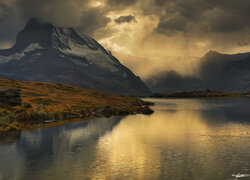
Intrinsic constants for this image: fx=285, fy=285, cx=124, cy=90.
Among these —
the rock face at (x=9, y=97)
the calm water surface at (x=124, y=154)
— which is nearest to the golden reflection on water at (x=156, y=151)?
the calm water surface at (x=124, y=154)

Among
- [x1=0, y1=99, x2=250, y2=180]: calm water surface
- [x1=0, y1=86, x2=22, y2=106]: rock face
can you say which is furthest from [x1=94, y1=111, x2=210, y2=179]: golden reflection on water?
[x1=0, y1=86, x2=22, y2=106]: rock face

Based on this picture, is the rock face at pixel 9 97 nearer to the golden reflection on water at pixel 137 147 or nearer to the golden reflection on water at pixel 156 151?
the golden reflection on water at pixel 137 147

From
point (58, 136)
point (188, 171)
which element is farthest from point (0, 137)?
point (188, 171)

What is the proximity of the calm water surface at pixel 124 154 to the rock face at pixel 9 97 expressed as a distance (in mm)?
24672

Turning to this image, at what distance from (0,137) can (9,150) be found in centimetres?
1334

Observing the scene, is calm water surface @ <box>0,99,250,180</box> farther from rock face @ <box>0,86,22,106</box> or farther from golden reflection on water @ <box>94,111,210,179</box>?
rock face @ <box>0,86,22,106</box>

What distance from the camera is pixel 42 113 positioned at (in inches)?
3684

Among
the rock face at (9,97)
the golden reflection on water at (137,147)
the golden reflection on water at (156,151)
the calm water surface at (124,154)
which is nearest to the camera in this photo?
the calm water surface at (124,154)

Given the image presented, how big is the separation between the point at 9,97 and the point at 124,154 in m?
59.2

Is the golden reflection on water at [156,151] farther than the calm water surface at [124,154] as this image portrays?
Yes

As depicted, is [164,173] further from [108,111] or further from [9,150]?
Result: [108,111]

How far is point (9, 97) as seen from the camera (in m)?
93.2

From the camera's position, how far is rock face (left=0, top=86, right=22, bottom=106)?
9167 centimetres

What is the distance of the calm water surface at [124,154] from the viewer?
3778cm
